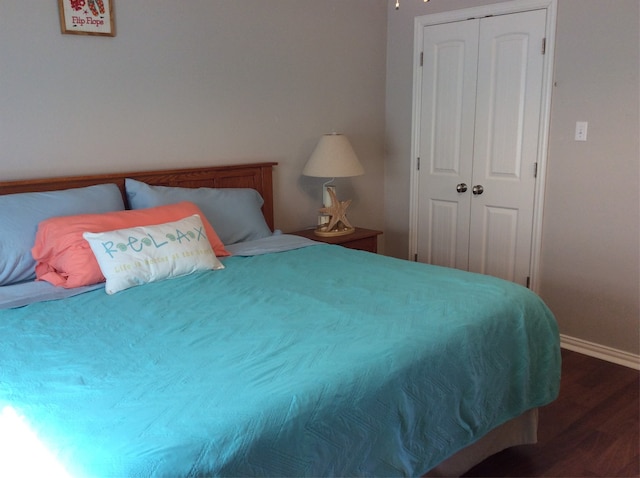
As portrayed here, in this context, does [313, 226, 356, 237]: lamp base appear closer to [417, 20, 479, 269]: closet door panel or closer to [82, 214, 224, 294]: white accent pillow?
[417, 20, 479, 269]: closet door panel

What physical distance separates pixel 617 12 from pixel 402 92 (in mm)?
1435

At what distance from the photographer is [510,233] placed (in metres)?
3.55

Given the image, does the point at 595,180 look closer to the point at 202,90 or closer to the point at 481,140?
the point at 481,140

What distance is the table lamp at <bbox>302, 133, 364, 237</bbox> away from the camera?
11.3 ft

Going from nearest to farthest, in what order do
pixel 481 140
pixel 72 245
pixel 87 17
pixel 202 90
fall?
pixel 72 245
pixel 87 17
pixel 202 90
pixel 481 140

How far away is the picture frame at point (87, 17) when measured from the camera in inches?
105

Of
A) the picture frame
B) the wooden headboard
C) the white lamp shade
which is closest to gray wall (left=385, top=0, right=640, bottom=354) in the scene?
the white lamp shade

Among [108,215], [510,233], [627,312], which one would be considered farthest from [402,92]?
[108,215]

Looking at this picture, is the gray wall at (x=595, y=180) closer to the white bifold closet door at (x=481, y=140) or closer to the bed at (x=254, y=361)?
the white bifold closet door at (x=481, y=140)

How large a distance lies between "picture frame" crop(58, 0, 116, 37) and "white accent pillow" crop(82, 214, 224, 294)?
3.43 feet

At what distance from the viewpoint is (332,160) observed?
11.3 feet

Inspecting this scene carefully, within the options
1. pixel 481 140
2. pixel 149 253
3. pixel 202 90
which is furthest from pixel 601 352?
pixel 202 90

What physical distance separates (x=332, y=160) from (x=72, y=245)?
1.63 meters

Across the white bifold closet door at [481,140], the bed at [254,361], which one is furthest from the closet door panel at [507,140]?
the bed at [254,361]
